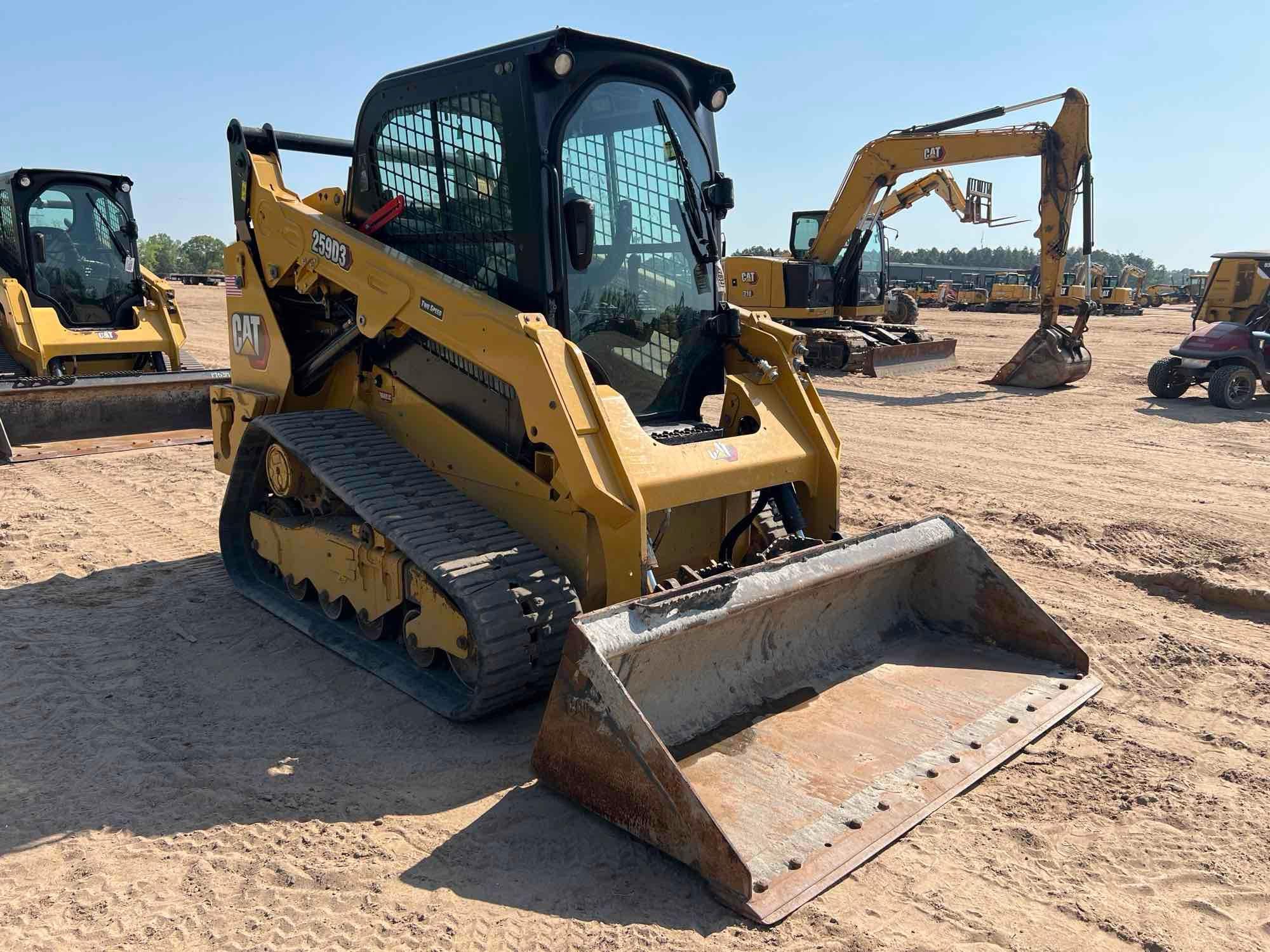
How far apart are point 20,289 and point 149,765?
28.2 feet

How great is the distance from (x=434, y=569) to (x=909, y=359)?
45.5ft

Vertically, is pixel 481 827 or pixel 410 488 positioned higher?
pixel 410 488

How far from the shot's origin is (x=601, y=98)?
4227 mm

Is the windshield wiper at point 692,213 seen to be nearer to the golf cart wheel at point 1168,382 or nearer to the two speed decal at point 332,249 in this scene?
the two speed decal at point 332,249

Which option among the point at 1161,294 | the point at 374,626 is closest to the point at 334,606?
the point at 374,626

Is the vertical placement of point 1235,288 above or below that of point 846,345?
above

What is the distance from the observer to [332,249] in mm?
4777

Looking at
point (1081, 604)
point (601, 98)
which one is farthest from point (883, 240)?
point (601, 98)

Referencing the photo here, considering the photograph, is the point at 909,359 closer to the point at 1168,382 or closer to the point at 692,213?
the point at 1168,382

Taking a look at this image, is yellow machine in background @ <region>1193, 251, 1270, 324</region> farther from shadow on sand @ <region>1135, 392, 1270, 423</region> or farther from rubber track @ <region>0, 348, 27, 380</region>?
rubber track @ <region>0, 348, 27, 380</region>

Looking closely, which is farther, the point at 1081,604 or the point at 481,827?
the point at 1081,604

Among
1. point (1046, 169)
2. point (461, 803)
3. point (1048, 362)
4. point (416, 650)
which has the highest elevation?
point (1046, 169)

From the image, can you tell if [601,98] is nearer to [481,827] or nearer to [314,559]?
[314,559]

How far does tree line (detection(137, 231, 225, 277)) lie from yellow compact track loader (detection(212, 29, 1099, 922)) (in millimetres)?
61217
